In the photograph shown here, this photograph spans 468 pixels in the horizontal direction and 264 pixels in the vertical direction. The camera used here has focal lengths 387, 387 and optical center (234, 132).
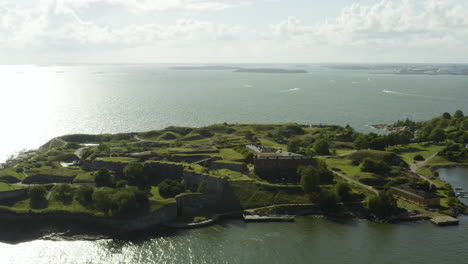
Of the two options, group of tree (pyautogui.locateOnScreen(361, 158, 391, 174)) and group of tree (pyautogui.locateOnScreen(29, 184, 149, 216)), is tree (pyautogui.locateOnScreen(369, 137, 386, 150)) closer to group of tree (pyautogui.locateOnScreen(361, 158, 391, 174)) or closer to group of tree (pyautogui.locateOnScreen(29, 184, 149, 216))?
group of tree (pyautogui.locateOnScreen(361, 158, 391, 174))

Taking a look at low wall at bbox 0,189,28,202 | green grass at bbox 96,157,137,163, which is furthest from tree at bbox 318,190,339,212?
low wall at bbox 0,189,28,202

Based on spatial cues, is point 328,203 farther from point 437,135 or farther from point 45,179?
point 437,135

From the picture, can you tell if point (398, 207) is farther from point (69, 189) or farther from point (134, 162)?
point (69, 189)

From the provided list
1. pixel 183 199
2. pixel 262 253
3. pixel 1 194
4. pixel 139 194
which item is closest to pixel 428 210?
pixel 262 253

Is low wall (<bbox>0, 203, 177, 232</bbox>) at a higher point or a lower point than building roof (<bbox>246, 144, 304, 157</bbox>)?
lower

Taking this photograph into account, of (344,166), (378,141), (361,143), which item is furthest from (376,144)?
(344,166)

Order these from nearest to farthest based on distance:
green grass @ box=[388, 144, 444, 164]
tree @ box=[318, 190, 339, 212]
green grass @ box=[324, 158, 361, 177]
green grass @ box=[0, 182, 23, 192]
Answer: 1. tree @ box=[318, 190, 339, 212]
2. green grass @ box=[0, 182, 23, 192]
3. green grass @ box=[324, 158, 361, 177]
4. green grass @ box=[388, 144, 444, 164]

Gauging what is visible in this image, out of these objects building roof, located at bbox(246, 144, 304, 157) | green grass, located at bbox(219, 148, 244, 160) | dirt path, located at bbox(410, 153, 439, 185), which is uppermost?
building roof, located at bbox(246, 144, 304, 157)
